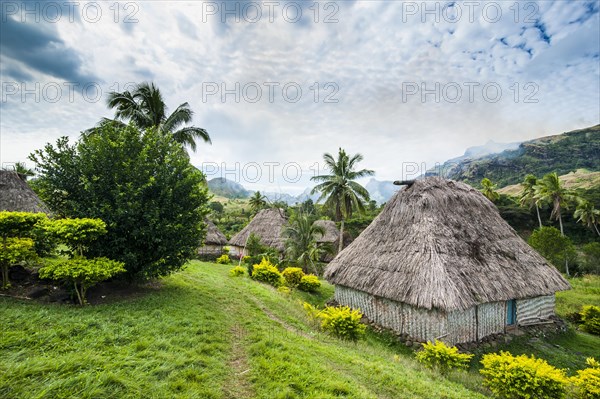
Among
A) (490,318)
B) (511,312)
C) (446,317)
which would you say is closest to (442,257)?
(446,317)

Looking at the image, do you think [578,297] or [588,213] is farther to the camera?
[588,213]

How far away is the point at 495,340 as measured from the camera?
453 inches

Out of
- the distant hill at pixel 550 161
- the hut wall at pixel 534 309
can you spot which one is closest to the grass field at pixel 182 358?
the hut wall at pixel 534 309

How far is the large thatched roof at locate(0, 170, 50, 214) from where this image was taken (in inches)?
564

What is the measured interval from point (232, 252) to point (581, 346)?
29782 millimetres

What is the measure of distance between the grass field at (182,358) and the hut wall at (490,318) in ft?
6.68

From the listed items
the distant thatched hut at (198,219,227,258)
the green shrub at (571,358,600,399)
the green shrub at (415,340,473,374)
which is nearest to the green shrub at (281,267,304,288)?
the green shrub at (415,340,473,374)

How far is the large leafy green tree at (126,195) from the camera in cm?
903

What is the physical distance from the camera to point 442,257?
1091cm

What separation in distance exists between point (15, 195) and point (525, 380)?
22894 millimetres

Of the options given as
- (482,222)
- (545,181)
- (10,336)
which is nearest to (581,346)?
(482,222)

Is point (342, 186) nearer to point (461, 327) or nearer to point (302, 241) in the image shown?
point (302, 241)

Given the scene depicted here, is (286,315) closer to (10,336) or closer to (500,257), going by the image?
(10,336)

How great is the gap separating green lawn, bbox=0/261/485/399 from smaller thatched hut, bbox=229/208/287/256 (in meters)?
22.2
